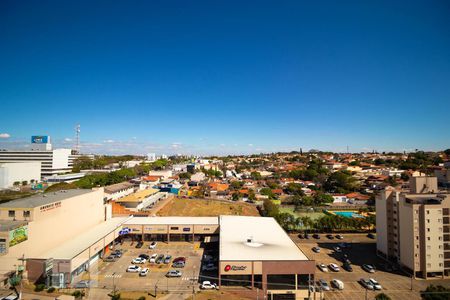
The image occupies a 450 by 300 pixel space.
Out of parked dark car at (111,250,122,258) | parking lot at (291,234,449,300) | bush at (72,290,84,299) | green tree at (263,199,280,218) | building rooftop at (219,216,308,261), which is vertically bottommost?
parking lot at (291,234,449,300)

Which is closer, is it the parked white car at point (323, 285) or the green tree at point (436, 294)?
the green tree at point (436, 294)

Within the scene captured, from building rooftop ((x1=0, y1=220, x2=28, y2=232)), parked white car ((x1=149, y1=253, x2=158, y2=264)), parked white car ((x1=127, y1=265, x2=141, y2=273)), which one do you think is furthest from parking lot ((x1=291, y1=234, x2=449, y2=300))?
building rooftop ((x1=0, y1=220, x2=28, y2=232))

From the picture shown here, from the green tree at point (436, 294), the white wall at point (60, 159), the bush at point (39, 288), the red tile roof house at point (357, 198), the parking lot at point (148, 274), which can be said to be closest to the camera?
the green tree at point (436, 294)

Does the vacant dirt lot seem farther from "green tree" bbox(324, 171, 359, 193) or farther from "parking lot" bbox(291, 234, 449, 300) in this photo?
"green tree" bbox(324, 171, 359, 193)

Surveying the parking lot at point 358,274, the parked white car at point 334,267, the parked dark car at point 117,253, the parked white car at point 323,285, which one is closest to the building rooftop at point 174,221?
the parked dark car at point 117,253

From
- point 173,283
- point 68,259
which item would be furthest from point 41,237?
point 173,283

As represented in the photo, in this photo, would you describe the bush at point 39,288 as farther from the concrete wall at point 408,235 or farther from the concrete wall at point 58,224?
the concrete wall at point 408,235

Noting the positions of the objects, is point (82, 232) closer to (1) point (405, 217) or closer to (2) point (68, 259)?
(2) point (68, 259)
